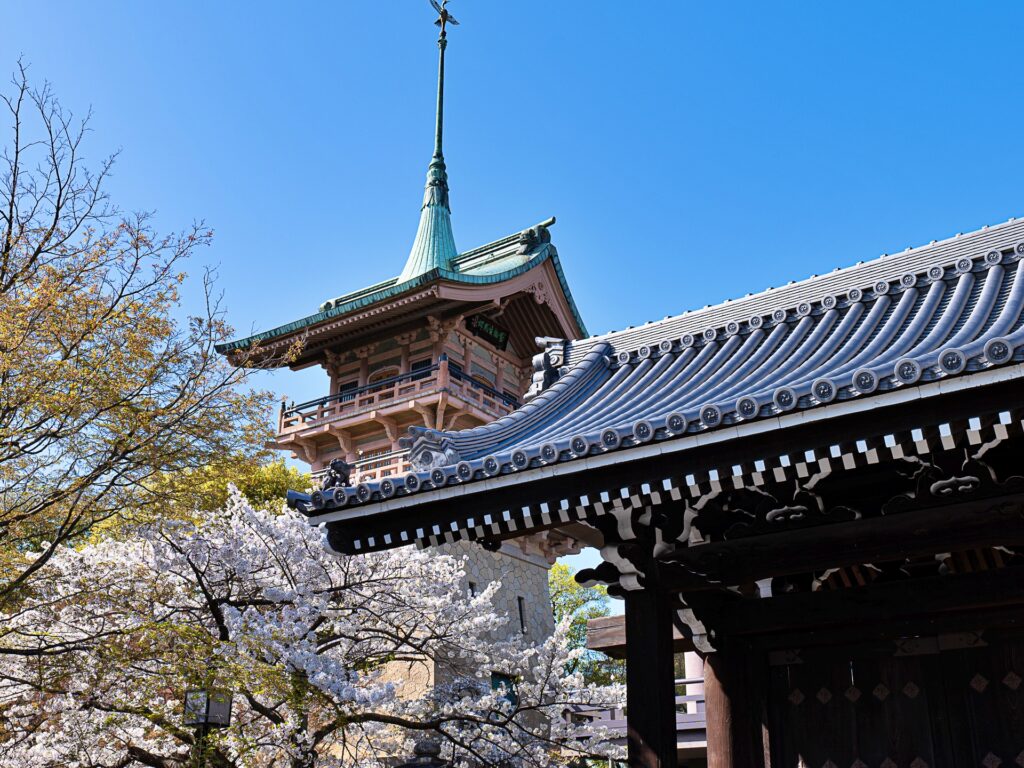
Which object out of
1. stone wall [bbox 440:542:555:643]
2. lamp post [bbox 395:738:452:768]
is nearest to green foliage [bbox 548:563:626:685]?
stone wall [bbox 440:542:555:643]

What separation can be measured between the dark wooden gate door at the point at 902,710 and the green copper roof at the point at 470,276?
1639 cm

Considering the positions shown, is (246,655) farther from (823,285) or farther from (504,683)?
(504,683)

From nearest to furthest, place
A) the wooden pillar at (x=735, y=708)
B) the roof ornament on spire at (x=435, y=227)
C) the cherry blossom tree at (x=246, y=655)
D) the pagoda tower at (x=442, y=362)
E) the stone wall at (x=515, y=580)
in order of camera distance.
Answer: the wooden pillar at (x=735, y=708), the cherry blossom tree at (x=246, y=655), the stone wall at (x=515, y=580), the pagoda tower at (x=442, y=362), the roof ornament on spire at (x=435, y=227)

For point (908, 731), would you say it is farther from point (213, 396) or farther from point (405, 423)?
point (405, 423)

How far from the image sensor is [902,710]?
553cm

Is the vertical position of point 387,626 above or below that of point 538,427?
below

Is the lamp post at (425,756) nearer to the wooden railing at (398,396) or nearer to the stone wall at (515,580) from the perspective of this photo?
the stone wall at (515,580)

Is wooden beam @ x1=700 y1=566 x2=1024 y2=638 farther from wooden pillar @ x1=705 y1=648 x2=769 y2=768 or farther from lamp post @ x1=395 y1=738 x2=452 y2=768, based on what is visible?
lamp post @ x1=395 y1=738 x2=452 y2=768

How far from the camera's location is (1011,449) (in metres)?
4.96

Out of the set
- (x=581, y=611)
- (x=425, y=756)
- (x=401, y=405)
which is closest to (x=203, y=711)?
(x=425, y=756)

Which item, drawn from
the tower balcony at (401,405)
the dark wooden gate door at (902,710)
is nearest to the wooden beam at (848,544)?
the dark wooden gate door at (902,710)

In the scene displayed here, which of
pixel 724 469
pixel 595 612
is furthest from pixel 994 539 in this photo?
pixel 595 612

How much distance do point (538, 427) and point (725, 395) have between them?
5.42ft

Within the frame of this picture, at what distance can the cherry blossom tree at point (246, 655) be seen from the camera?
850cm
